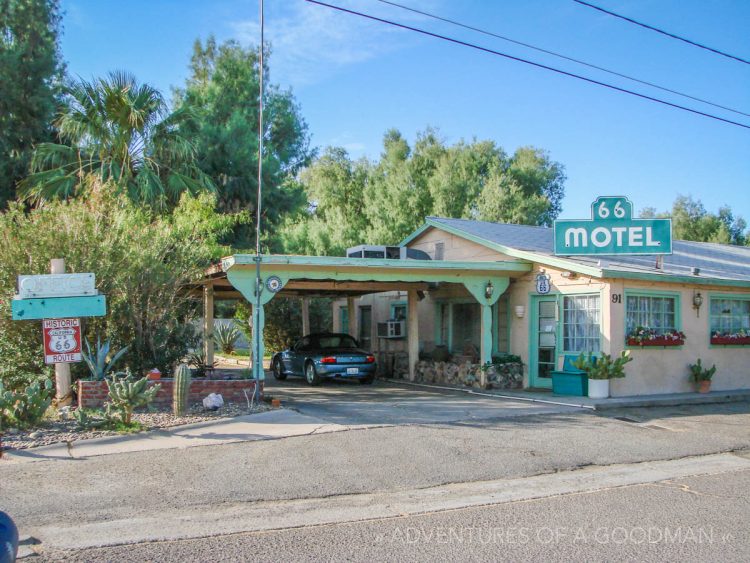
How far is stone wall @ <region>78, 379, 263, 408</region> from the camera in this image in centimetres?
1073

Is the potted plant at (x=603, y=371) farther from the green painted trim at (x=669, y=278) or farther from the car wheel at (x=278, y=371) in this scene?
the car wheel at (x=278, y=371)

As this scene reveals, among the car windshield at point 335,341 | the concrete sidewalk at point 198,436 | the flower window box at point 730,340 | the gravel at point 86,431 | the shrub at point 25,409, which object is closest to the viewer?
the concrete sidewalk at point 198,436

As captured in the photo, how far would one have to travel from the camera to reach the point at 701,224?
1785 inches

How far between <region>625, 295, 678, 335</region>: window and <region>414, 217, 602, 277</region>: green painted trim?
1.20 meters

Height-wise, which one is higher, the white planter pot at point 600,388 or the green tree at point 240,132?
the green tree at point 240,132

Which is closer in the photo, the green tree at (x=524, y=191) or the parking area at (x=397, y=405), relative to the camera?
the parking area at (x=397, y=405)

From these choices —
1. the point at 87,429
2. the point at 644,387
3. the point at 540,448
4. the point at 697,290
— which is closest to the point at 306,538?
the point at 540,448

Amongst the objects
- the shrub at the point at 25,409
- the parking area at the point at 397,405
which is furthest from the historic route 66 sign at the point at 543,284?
the shrub at the point at 25,409

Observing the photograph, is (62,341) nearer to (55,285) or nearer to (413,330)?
(55,285)

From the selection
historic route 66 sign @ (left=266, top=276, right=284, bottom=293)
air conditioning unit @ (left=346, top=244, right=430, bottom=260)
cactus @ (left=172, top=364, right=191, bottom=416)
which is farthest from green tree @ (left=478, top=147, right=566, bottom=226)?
cactus @ (left=172, top=364, right=191, bottom=416)

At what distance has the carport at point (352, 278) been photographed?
13102mm

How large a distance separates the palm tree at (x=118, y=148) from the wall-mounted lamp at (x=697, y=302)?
1274cm

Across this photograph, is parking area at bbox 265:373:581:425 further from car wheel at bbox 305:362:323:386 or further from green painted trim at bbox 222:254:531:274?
green painted trim at bbox 222:254:531:274

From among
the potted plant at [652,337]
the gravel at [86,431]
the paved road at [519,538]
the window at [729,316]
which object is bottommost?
the paved road at [519,538]
